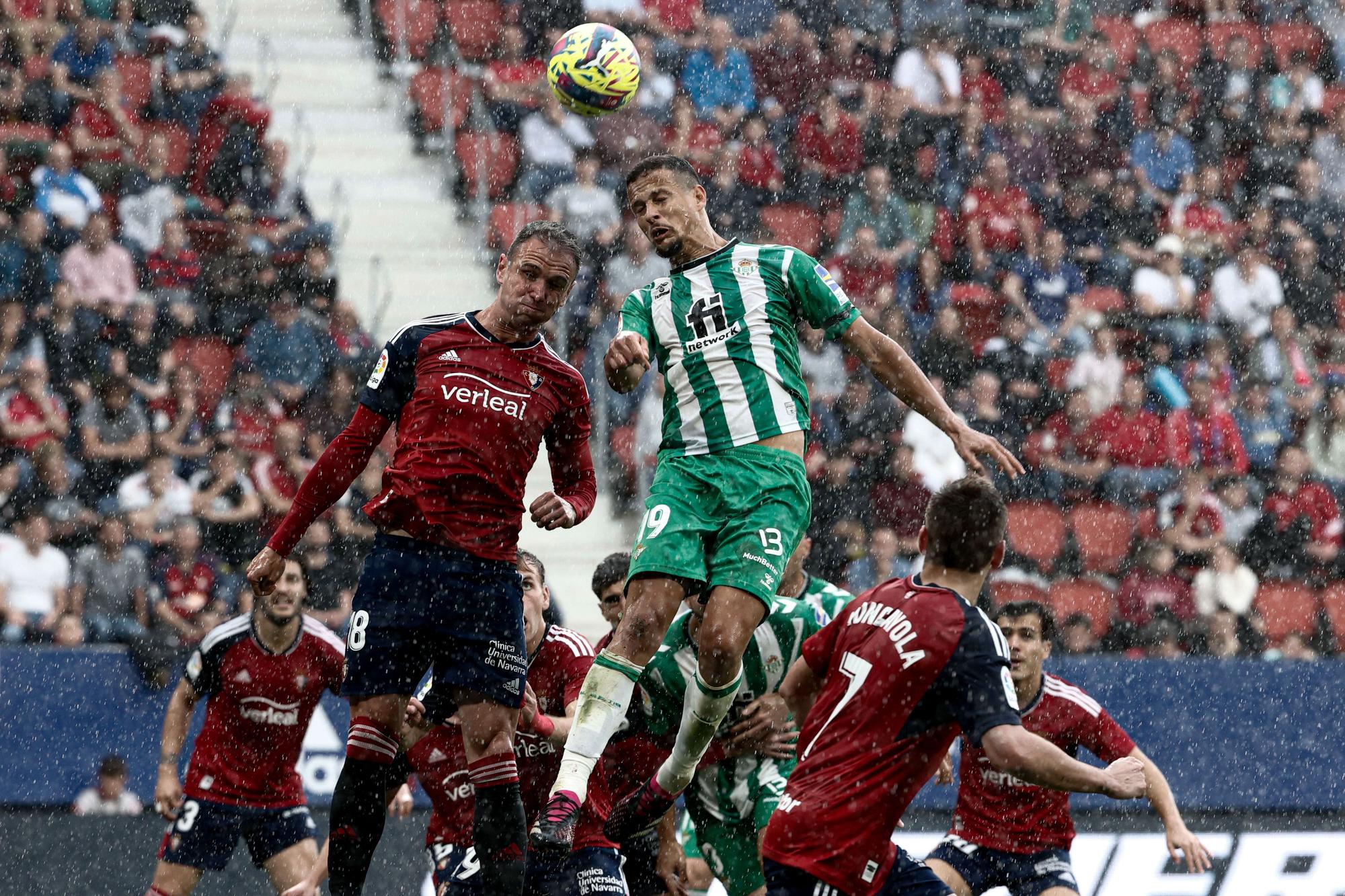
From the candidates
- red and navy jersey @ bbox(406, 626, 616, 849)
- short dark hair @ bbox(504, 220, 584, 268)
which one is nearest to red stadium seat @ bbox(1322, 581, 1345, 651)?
red and navy jersey @ bbox(406, 626, 616, 849)

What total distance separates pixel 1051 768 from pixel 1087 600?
8843 millimetres

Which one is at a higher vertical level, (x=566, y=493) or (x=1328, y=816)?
(x=566, y=493)

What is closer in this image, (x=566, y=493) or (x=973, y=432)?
(x=973, y=432)

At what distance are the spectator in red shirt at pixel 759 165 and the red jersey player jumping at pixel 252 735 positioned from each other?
7.58m

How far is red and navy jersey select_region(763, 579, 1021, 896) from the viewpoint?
5258 mm

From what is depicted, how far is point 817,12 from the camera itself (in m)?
17.5

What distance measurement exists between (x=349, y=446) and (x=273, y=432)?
20.4 ft

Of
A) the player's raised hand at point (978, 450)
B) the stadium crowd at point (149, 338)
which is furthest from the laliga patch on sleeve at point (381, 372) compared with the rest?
the stadium crowd at point (149, 338)

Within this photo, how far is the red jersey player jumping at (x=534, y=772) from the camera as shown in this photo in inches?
280

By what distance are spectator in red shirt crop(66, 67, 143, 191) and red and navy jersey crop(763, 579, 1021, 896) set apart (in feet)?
33.0

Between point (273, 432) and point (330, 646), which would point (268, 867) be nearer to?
point (330, 646)

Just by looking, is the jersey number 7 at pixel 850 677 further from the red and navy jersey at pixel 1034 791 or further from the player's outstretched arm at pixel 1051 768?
the red and navy jersey at pixel 1034 791

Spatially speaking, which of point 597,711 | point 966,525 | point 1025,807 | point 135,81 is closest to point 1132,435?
point 1025,807

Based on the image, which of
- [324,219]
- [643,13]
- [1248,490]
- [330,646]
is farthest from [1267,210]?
[330,646]
